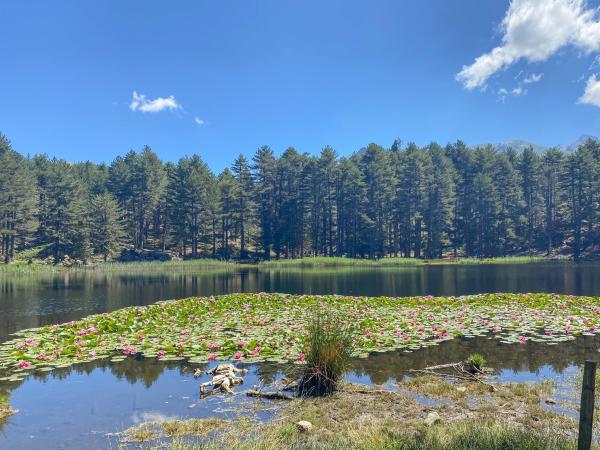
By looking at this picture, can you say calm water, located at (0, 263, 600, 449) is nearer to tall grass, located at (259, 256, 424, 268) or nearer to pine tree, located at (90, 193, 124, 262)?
tall grass, located at (259, 256, 424, 268)

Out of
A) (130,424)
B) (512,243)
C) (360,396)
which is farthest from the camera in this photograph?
(512,243)

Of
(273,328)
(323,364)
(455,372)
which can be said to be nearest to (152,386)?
(323,364)

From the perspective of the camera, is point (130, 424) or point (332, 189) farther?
point (332, 189)

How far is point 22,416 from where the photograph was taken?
752 centimetres

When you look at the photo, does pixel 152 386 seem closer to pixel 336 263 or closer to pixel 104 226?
pixel 336 263

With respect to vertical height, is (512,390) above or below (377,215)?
below

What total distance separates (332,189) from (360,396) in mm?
74381

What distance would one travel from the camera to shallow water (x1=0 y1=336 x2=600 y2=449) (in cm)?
700

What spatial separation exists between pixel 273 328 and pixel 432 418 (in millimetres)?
7383

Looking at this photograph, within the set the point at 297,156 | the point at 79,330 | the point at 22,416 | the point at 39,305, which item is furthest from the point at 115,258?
the point at 22,416

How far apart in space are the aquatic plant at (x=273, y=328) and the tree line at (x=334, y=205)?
55023 mm

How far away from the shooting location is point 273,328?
13461 mm

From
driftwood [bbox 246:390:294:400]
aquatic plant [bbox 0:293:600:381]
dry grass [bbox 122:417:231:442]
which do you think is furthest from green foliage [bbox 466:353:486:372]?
dry grass [bbox 122:417:231:442]

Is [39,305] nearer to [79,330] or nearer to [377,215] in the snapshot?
[79,330]
